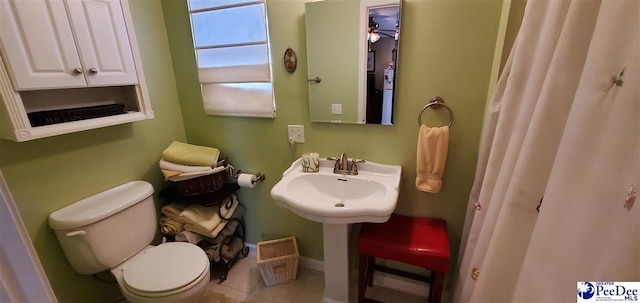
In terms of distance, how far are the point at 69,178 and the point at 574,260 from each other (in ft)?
6.48

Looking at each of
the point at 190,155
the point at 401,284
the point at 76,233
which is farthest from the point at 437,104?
the point at 76,233

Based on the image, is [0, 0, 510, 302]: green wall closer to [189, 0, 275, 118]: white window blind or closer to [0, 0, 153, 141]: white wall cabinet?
[189, 0, 275, 118]: white window blind

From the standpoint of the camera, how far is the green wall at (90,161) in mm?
1143

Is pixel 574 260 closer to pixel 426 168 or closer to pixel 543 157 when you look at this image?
pixel 543 157

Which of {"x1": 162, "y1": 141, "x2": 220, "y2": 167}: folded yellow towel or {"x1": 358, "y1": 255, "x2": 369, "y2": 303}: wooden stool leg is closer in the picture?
{"x1": 358, "y1": 255, "x2": 369, "y2": 303}: wooden stool leg

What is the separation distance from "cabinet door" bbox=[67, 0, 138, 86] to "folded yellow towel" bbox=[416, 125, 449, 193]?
62.8 inches

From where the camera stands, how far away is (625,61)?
46 cm

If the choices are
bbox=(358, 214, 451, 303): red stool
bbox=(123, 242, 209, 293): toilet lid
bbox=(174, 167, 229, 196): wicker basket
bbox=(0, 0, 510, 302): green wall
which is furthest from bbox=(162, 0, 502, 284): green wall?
bbox=(123, 242, 209, 293): toilet lid

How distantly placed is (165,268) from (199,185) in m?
0.49

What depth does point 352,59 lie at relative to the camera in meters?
1.35

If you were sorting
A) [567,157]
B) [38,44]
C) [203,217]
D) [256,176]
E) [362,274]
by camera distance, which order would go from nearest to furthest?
[567,157] → [38,44] → [362,274] → [203,217] → [256,176]

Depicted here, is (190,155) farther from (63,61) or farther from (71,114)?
(63,61)

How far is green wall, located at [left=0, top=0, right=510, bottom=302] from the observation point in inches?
45.6

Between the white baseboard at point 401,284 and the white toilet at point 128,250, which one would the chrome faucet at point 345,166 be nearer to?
the white baseboard at point 401,284
